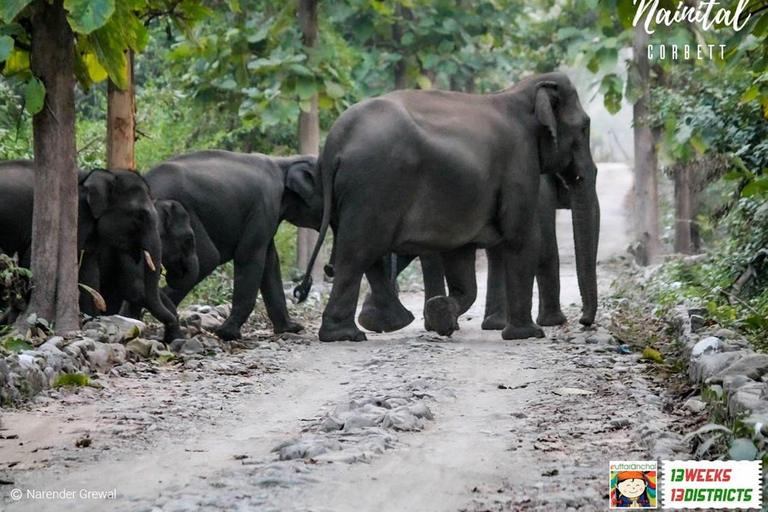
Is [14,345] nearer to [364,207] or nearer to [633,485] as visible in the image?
[364,207]

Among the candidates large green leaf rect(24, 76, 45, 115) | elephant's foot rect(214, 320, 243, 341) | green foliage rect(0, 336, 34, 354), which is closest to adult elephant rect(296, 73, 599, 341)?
elephant's foot rect(214, 320, 243, 341)

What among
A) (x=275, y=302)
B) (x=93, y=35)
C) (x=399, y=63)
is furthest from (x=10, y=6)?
(x=399, y=63)

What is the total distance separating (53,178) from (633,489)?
19.7 ft

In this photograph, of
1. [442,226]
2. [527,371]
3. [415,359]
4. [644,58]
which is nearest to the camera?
[527,371]

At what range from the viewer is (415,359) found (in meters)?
9.39

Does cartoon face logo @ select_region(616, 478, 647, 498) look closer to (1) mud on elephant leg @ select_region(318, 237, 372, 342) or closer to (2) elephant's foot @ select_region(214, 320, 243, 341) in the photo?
(1) mud on elephant leg @ select_region(318, 237, 372, 342)

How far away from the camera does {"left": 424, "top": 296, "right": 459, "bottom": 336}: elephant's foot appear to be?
11.4 m

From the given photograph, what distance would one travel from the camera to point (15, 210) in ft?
34.4

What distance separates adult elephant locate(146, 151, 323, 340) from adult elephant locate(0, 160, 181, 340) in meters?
0.93

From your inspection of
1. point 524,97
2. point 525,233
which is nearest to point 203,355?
Result: point 525,233

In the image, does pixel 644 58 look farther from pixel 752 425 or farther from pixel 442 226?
pixel 752 425

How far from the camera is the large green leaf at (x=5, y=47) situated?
868 cm

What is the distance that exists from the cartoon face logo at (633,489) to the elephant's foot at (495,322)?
842cm

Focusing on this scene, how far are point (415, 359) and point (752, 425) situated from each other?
4.56 metres
